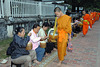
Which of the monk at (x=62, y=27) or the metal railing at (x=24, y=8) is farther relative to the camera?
the metal railing at (x=24, y=8)

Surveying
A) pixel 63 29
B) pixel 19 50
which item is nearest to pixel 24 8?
pixel 63 29

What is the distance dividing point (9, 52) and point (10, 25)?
430cm

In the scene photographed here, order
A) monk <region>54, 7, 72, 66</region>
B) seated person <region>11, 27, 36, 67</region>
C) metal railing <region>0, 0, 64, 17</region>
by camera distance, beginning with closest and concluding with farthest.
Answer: seated person <region>11, 27, 36, 67</region> → monk <region>54, 7, 72, 66</region> → metal railing <region>0, 0, 64, 17</region>

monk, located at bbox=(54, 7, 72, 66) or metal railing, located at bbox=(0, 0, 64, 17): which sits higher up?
metal railing, located at bbox=(0, 0, 64, 17)

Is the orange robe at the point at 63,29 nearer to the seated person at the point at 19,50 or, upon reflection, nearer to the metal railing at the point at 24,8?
the seated person at the point at 19,50

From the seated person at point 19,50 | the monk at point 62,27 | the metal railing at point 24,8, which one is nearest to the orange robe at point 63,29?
the monk at point 62,27

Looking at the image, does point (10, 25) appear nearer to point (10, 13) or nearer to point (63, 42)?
point (10, 13)

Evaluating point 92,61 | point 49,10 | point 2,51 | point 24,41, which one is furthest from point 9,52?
point 49,10

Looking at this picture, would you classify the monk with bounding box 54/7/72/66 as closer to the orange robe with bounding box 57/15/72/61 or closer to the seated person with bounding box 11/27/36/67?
the orange robe with bounding box 57/15/72/61

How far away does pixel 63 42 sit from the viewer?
366 centimetres

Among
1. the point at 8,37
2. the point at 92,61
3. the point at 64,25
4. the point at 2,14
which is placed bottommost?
the point at 92,61

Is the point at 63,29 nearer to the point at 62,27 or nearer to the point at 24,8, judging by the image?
the point at 62,27

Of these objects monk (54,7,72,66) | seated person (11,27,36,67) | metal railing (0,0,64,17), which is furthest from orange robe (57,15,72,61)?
metal railing (0,0,64,17)

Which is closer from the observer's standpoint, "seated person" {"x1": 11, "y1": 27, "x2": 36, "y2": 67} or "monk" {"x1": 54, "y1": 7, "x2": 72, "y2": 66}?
"seated person" {"x1": 11, "y1": 27, "x2": 36, "y2": 67}
